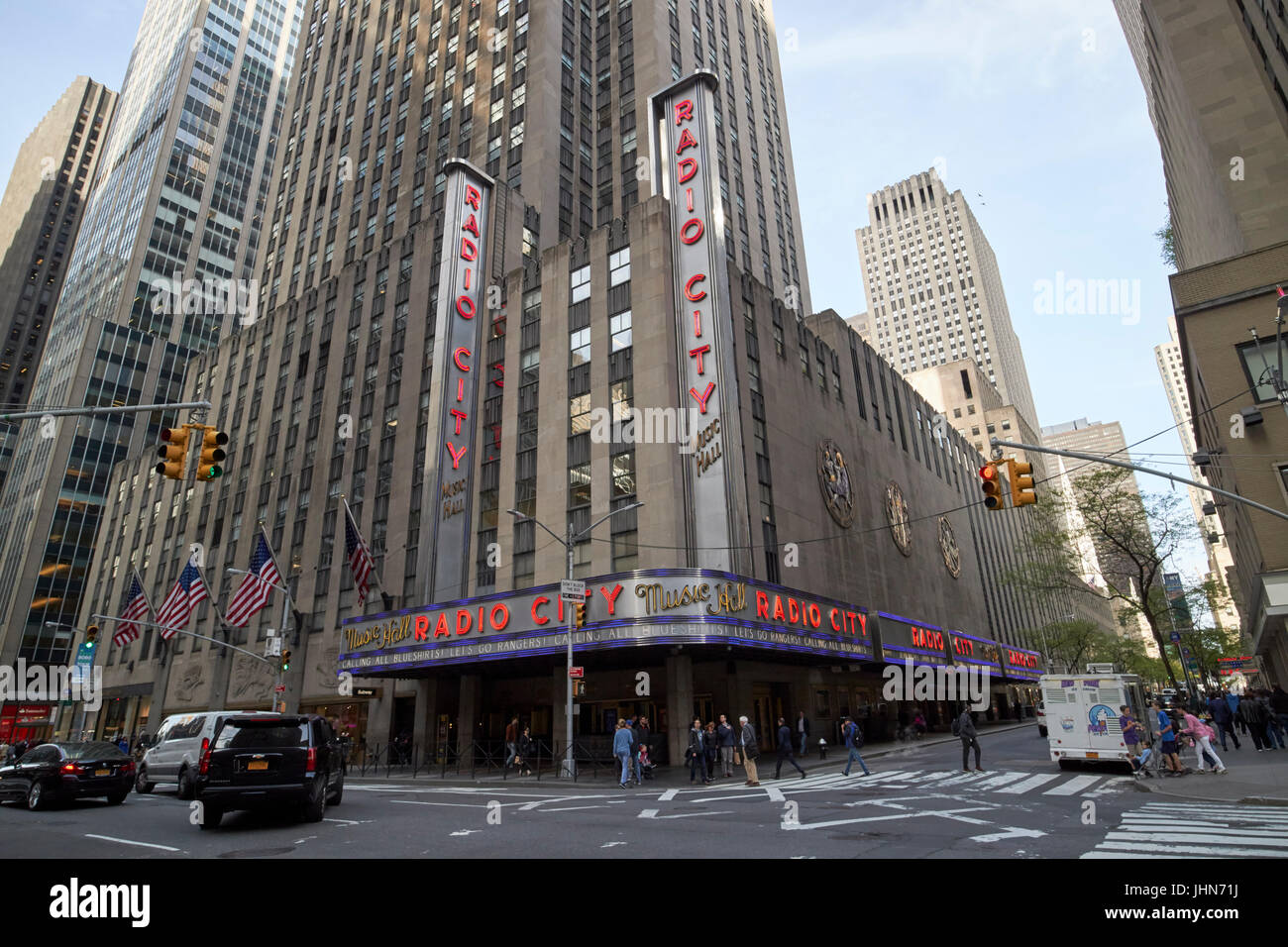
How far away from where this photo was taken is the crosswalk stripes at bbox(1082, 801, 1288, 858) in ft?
29.6

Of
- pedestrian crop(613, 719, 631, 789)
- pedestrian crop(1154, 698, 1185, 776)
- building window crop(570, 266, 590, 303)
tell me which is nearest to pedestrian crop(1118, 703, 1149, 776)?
pedestrian crop(1154, 698, 1185, 776)

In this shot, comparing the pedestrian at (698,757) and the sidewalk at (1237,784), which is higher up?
the pedestrian at (698,757)

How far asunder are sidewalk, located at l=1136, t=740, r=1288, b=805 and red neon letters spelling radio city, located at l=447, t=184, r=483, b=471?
1349 inches

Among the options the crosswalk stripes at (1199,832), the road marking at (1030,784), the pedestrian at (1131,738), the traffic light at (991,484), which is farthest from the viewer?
the pedestrian at (1131,738)

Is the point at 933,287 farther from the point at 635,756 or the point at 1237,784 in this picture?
the point at 1237,784

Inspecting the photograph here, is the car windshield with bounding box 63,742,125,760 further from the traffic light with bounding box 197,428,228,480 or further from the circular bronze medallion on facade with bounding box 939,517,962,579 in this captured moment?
the circular bronze medallion on facade with bounding box 939,517,962,579

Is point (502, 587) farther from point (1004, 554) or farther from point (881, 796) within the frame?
point (1004, 554)

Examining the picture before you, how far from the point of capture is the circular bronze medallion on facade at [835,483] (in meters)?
44.5

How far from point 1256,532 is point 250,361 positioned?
67.6 meters

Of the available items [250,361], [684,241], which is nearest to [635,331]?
[684,241]

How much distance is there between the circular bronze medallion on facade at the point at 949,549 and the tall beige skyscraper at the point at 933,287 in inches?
3812

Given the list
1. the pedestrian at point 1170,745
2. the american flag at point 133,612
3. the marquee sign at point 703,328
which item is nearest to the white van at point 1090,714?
the pedestrian at point 1170,745

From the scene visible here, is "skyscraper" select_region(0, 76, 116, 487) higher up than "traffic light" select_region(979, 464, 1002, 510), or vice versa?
"skyscraper" select_region(0, 76, 116, 487)

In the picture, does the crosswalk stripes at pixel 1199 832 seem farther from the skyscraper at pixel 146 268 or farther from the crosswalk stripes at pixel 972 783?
the skyscraper at pixel 146 268
